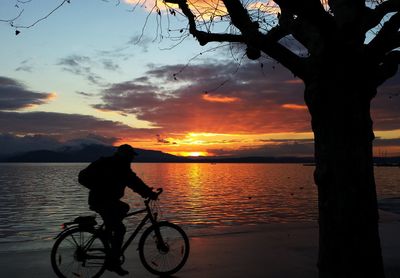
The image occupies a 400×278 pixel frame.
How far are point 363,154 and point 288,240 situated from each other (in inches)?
269

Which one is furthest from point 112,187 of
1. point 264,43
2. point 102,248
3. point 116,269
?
point 264,43

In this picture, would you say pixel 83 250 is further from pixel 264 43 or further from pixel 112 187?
pixel 264 43

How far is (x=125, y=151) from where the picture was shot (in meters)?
6.85

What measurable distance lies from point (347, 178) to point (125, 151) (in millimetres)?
3546

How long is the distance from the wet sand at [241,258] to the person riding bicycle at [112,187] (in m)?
0.86

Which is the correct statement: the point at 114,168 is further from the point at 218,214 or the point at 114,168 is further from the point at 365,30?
the point at 218,214

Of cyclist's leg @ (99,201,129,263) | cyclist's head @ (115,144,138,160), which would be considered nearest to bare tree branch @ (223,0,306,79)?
cyclist's head @ (115,144,138,160)

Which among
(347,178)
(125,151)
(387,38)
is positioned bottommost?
(347,178)

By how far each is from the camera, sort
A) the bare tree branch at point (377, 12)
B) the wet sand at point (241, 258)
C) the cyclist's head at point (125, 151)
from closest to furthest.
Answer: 1. the bare tree branch at point (377, 12)
2. the cyclist's head at point (125, 151)
3. the wet sand at point (241, 258)

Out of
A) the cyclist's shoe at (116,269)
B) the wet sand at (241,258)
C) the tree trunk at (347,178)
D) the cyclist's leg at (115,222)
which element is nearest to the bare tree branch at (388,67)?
the tree trunk at (347,178)

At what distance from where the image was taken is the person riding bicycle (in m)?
6.64

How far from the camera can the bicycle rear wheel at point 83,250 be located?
688 cm

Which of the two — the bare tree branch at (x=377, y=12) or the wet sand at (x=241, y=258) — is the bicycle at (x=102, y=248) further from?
the bare tree branch at (x=377, y=12)

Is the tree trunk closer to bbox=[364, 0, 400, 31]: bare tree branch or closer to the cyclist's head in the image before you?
bbox=[364, 0, 400, 31]: bare tree branch
